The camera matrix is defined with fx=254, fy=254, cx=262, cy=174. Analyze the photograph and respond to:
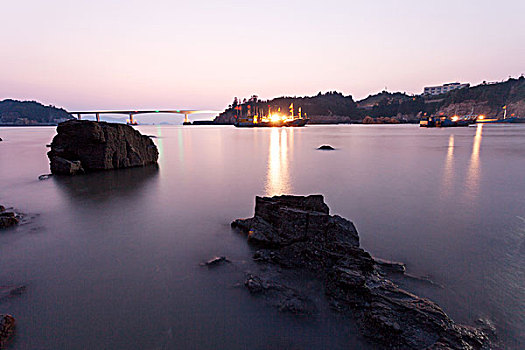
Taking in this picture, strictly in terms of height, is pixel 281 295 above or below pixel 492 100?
below

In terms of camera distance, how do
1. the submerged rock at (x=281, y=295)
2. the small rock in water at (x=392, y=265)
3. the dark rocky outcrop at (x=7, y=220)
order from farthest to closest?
the dark rocky outcrop at (x=7, y=220)
the small rock in water at (x=392, y=265)
the submerged rock at (x=281, y=295)

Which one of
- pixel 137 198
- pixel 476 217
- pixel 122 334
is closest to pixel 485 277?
pixel 476 217

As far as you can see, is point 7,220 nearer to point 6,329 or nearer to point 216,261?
point 6,329

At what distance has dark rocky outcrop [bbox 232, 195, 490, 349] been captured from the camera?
4969 millimetres

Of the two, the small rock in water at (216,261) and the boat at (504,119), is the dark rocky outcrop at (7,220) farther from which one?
the boat at (504,119)

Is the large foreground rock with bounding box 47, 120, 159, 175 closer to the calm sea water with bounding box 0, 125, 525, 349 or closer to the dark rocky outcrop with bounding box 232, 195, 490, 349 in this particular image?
the calm sea water with bounding box 0, 125, 525, 349

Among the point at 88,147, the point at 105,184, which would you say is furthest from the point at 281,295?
the point at 88,147

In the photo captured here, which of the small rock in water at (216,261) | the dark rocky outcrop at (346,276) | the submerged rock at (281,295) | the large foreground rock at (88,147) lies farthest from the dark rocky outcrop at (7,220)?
the large foreground rock at (88,147)

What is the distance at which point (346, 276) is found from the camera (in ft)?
20.8

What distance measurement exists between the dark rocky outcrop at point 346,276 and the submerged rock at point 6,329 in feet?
16.6

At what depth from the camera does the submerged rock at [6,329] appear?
5.03 m

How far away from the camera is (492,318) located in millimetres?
5602

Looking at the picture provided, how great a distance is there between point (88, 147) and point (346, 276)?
24.7 m

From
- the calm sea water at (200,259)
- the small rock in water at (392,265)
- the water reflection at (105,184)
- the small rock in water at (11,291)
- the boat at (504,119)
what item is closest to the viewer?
the calm sea water at (200,259)
